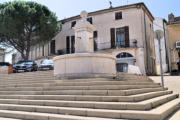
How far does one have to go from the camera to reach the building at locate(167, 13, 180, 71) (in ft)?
79.6

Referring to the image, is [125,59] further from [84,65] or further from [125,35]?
[84,65]

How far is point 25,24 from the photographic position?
22703 millimetres

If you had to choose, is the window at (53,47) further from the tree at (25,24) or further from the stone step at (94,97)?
the stone step at (94,97)

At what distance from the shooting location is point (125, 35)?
2188 centimetres

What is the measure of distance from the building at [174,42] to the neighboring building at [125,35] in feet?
8.65

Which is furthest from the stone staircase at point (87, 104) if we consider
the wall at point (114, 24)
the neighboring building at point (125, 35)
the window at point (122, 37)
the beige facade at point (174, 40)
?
the beige facade at point (174, 40)

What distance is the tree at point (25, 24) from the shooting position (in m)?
21.5

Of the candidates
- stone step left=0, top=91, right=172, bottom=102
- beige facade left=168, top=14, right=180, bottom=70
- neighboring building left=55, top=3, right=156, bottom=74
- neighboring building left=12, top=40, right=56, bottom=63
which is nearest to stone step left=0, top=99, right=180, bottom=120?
stone step left=0, top=91, right=172, bottom=102

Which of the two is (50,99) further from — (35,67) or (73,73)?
(35,67)

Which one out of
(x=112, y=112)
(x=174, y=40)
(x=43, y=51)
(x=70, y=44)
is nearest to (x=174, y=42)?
(x=174, y=40)

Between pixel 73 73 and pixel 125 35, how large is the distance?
1501 centimetres

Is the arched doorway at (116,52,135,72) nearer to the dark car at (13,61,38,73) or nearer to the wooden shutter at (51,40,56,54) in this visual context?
the dark car at (13,61,38,73)

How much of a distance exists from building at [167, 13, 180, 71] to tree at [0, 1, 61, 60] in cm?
1592

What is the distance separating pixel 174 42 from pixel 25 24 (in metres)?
20.3
